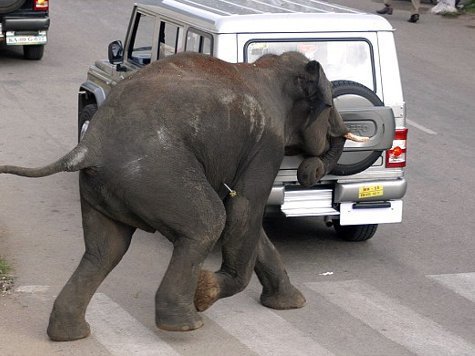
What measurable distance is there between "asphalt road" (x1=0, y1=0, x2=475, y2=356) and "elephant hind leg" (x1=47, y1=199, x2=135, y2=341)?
151 mm

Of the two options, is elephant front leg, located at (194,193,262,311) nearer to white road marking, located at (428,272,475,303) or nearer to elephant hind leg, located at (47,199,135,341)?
elephant hind leg, located at (47,199,135,341)

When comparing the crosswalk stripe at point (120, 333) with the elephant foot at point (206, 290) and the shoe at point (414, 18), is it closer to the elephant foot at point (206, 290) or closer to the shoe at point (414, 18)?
the elephant foot at point (206, 290)

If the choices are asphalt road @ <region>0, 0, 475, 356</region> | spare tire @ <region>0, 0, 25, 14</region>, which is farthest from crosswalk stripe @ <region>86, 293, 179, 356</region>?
spare tire @ <region>0, 0, 25, 14</region>

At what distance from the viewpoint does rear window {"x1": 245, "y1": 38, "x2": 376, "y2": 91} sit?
920cm

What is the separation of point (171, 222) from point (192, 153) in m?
0.45

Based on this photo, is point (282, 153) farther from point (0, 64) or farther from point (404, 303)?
point (0, 64)

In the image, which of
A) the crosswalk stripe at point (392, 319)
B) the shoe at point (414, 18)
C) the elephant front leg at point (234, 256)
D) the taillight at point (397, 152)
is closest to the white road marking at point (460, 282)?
the crosswalk stripe at point (392, 319)

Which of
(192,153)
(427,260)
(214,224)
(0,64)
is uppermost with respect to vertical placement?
(192,153)

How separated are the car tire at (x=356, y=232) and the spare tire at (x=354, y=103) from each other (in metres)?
0.90

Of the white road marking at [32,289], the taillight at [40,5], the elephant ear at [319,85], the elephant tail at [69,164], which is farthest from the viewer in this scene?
the taillight at [40,5]

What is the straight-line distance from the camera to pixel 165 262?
931 centimetres

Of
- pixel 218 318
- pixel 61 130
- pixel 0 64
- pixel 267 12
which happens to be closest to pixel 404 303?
pixel 218 318

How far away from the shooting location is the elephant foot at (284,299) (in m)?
8.26

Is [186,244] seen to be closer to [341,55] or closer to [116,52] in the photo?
[341,55]
